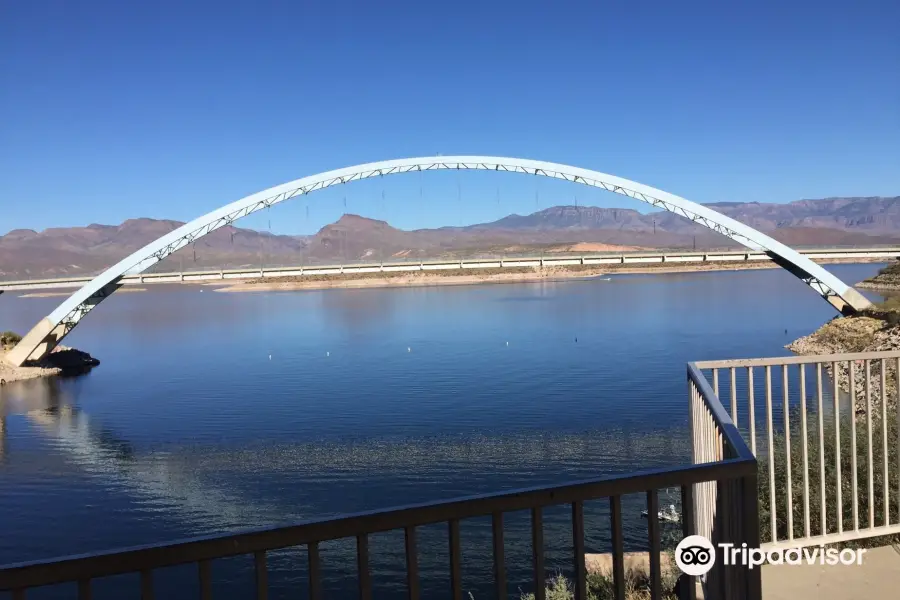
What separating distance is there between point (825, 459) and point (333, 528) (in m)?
7.06

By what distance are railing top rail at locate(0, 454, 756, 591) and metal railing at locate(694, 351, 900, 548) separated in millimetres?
1145

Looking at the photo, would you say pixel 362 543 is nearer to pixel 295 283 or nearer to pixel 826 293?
pixel 826 293

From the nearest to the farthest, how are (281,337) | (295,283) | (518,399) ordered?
(518,399) < (281,337) < (295,283)

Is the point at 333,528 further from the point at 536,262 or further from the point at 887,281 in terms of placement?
the point at 887,281

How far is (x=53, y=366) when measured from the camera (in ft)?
107

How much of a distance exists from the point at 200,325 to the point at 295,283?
55985 millimetres

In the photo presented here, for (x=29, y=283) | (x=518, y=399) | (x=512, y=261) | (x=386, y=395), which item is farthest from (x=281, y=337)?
(x=518, y=399)

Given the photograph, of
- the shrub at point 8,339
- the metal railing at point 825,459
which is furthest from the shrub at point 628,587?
the shrub at point 8,339

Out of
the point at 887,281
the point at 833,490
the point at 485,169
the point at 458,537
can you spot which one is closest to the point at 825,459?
the point at 833,490

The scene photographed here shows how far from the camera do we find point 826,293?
30938 millimetres

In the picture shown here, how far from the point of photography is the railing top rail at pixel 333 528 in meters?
1.60

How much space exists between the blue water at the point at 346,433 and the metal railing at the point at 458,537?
14.6 feet

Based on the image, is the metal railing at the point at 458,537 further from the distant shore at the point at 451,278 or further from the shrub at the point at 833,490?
the distant shore at the point at 451,278

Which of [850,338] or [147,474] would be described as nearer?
[147,474]
